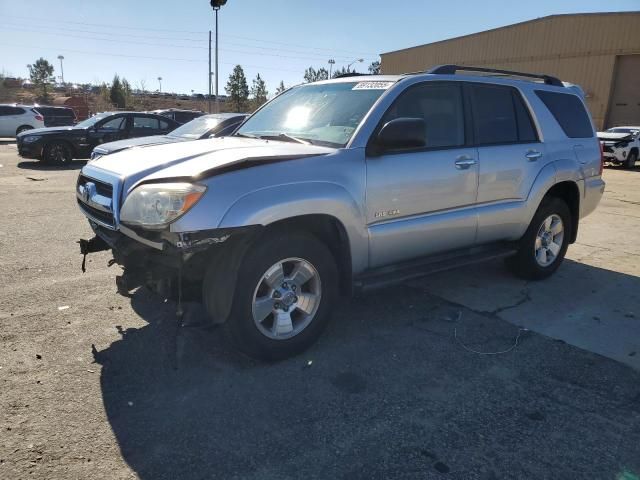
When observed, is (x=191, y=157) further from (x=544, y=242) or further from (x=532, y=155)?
(x=544, y=242)

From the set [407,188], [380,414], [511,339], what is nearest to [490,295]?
[511,339]

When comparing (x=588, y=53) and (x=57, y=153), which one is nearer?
(x=57, y=153)

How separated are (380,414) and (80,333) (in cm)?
232

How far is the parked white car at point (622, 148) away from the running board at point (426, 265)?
17063 mm

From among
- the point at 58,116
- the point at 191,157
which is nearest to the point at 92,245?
the point at 191,157

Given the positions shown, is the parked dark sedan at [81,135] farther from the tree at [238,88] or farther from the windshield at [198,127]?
the tree at [238,88]

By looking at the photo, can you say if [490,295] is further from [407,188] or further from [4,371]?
[4,371]

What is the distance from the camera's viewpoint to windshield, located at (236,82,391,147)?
12.3 ft

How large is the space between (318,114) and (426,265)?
59.4 inches

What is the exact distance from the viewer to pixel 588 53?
28.9 m

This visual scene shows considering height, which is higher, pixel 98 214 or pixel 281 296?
pixel 98 214

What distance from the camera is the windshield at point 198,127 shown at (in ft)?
33.8

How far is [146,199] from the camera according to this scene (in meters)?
2.96

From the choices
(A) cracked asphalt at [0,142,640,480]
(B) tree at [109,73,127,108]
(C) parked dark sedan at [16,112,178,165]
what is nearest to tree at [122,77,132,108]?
(B) tree at [109,73,127,108]
